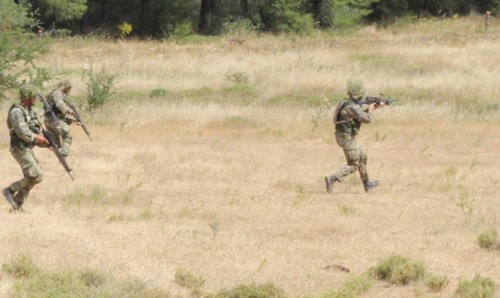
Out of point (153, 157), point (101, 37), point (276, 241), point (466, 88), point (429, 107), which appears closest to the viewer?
point (276, 241)

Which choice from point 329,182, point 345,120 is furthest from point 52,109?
point 345,120

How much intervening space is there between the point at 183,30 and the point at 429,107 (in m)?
19.5

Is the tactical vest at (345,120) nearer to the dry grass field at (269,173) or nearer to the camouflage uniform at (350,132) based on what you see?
the camouflage uniform at (350,132)

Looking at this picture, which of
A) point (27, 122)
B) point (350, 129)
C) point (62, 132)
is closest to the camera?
point (27, 122)

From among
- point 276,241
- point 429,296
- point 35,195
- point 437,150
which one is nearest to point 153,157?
point 35,195

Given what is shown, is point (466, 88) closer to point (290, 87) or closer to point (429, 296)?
point (290, 87)

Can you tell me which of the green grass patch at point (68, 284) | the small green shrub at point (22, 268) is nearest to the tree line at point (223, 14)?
the small green shrub at point (22, 268)

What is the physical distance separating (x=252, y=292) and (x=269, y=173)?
8.17 metres

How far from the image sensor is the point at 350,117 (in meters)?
14.6

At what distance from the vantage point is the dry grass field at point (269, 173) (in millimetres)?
10234

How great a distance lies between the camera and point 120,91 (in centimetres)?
2697

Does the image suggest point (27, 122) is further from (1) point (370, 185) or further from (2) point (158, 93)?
(2) point (158, 93)

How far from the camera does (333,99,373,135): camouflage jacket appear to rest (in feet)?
47.4

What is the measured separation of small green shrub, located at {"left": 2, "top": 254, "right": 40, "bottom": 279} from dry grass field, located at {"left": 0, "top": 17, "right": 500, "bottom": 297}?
9 cm
